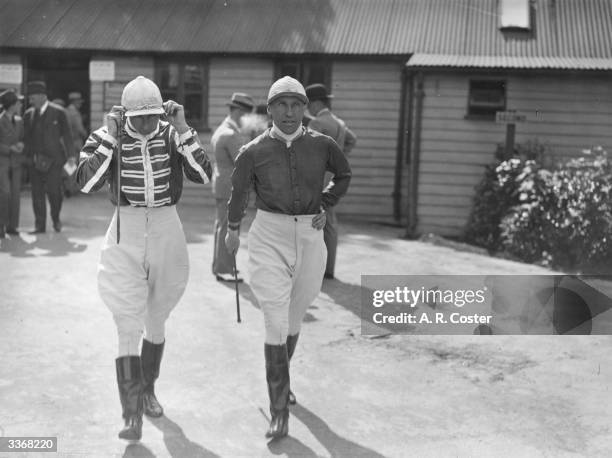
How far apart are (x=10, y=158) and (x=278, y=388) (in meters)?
7.48

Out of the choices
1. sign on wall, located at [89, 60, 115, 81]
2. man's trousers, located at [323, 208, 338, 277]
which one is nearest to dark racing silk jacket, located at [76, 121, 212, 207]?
man's trousers, located at [323, 208, 338, 277]

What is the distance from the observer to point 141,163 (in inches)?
187

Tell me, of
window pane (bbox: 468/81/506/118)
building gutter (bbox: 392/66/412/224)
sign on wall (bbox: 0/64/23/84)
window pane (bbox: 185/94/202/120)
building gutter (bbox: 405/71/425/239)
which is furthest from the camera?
sign on wall (bbox: 0/64/23/84)

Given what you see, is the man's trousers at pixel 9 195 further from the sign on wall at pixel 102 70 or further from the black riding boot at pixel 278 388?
the black riding boot at pixel 278 388

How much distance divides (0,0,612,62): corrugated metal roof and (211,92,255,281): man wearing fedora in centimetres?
718

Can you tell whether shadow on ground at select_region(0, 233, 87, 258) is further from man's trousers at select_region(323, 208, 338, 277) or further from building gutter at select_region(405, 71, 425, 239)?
building gutter at select_region(405, 71, 425, 239)

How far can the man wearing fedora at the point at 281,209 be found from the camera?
15.8ft

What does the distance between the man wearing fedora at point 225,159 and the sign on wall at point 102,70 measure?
8.57 meters

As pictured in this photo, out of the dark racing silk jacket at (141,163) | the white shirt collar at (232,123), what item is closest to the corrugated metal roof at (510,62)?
the white shirt collar at (232,123)

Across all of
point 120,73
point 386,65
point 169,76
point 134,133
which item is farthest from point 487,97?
point 134,133

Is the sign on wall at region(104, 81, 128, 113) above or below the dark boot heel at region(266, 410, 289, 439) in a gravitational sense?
above

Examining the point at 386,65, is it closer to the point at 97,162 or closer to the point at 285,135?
the point at 285,135

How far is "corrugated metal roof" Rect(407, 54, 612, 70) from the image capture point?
1334 centimetres

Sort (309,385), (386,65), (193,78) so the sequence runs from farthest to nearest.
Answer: (193,78) → (386,65) → (309,385)
